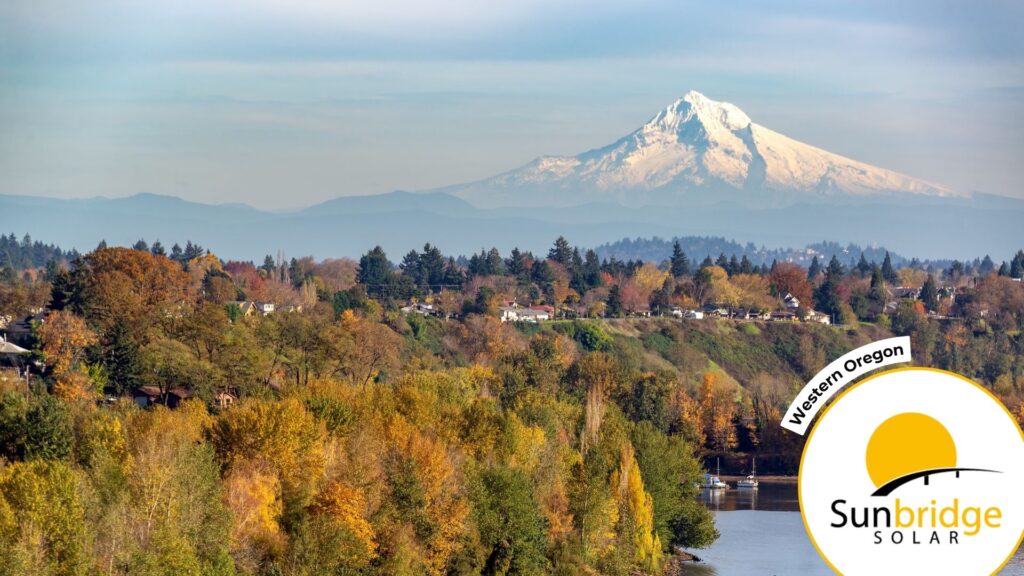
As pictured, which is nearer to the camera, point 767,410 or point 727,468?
point 727,468

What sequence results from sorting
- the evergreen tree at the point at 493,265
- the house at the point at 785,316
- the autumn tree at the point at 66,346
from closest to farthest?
the autumn tree at the point at 66,346 < the house at the point at 785,316 < the evergreen tree at the point at 493,265

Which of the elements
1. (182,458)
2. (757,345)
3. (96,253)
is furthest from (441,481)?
(757,345)

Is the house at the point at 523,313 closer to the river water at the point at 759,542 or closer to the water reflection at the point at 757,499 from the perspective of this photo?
the water reflection at the point at 757,499

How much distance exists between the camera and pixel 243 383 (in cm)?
3772

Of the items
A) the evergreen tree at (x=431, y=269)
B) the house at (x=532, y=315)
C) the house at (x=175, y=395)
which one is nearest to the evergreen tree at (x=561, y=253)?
the evergreen tree at (x=431, y=269)

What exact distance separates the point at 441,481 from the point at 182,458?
198 inches

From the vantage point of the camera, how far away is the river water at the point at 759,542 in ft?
107

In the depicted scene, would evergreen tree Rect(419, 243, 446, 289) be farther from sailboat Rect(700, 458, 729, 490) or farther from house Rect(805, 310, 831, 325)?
sailboat Rect(700, 458, 729, 490)

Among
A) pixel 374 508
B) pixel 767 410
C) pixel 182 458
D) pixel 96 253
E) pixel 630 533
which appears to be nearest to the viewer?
pixel 182 458

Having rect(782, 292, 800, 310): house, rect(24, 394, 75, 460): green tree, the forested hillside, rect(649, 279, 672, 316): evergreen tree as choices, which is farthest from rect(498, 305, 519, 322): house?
rect(24, 394, 75, 460): green tree

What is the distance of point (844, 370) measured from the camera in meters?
13.7

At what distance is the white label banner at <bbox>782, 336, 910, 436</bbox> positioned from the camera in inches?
538

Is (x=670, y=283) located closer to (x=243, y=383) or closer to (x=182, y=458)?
(x=243, y=383)

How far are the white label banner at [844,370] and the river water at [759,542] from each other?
718 inches
